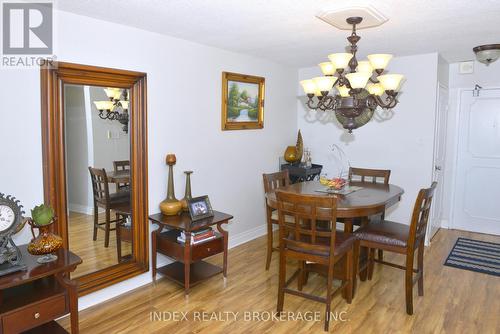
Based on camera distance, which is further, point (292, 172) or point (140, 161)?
point (292, 172)

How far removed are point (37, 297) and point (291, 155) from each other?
10.9 ft

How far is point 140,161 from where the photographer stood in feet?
10.2

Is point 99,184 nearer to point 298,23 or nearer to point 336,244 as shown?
point 336,244

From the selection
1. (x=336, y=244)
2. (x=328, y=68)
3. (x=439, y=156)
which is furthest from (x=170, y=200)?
(x=439, y=156)

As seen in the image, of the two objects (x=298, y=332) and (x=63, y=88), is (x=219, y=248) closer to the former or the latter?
(x=298, y=332)

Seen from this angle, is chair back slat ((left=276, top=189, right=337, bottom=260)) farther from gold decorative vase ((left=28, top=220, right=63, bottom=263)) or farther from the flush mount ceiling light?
the flush mount ceiling light

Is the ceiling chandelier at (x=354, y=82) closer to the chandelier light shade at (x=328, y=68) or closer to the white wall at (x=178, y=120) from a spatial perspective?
the chandelier light shade at (x=328, y=68)

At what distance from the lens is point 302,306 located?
9.39 ft

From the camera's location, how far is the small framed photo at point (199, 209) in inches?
122

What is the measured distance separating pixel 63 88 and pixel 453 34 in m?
3.18

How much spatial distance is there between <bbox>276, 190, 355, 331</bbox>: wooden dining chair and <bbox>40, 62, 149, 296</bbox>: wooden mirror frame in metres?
1.26

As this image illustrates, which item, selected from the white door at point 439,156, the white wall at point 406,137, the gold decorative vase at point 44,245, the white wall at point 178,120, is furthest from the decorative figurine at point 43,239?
the white door at point 439,156

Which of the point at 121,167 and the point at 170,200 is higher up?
the point at 121,167

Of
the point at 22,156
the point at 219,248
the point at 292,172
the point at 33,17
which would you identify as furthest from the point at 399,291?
the point at 33,17
